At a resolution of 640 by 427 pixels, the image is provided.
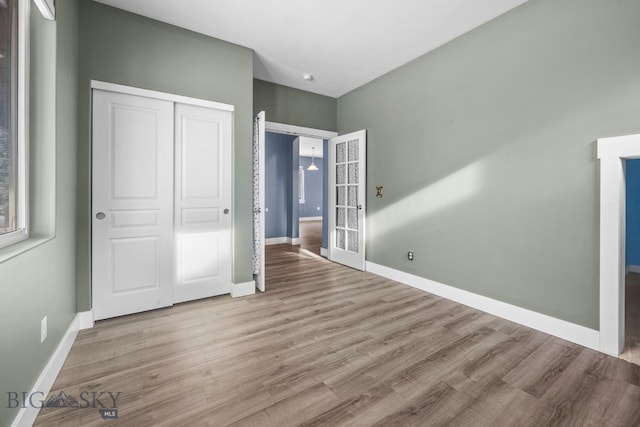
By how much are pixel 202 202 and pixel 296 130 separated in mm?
2069

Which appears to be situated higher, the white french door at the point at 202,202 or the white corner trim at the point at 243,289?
the white french door at the point at 202,202

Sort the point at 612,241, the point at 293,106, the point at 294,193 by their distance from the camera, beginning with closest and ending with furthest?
1. the point at 612,241
2. the point at 293,106
3. the point at 294,193

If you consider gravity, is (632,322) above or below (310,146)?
below

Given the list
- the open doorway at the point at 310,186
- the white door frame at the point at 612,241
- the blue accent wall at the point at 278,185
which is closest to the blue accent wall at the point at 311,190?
the open doorway at the point at 310,186

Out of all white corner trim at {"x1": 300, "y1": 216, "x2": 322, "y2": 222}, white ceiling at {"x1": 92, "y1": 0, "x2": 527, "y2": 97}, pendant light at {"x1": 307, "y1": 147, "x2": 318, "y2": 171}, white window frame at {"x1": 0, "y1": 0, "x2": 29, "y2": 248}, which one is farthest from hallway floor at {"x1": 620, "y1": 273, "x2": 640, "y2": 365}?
white corner trim at {"x1": 300, "y1": 216, "x2": 322, "y2": 222}

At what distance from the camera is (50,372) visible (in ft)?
5.36

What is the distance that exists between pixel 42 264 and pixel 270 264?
328 centimetres

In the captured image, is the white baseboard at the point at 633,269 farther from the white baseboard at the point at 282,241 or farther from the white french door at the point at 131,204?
the white french door at the point at 131,204

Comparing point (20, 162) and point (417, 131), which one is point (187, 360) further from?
point (417, 131)

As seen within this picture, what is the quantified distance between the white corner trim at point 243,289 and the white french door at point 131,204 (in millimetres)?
637

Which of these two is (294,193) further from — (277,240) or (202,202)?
(202,202)

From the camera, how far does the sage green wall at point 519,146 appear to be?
2111 millimetres

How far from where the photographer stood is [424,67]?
338 cm

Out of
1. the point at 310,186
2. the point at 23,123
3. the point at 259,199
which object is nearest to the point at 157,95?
the point at 23,123
